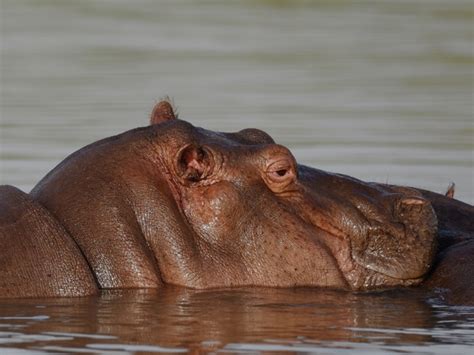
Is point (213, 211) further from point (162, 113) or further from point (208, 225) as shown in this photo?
point (162, 113)

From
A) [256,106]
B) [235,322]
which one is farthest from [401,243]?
[256,106]

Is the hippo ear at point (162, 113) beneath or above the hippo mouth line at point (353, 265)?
above

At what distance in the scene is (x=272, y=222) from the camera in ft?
27.8

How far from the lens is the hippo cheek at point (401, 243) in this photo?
28.5 feet

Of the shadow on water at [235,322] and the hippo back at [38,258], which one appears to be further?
the hippo back at [38,258]

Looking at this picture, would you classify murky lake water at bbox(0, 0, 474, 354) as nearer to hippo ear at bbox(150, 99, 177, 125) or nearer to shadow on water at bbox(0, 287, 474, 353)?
shadow on water at bbox(0, 287, 474, 353)

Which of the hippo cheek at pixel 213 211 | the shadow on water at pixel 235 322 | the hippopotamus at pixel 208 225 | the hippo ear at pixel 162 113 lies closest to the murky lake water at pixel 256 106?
the shadow on water at pixel 235 322

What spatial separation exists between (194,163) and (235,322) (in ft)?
3.53

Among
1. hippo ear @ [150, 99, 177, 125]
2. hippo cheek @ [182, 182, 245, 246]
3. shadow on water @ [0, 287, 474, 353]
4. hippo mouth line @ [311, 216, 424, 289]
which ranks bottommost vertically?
shadow on water @ [0, 287, 474, 353]

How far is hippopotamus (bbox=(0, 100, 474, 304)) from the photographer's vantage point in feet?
26.5

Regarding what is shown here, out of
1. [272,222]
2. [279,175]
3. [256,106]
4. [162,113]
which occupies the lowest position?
[272,222]

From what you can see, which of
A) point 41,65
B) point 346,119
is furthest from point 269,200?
point 41,65

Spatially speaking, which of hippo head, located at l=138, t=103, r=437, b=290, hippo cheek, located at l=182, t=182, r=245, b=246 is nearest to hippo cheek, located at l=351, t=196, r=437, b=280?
hippo head, located at l=138, t=103, r=437, b=290

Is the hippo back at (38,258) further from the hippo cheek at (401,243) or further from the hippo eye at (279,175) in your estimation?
the hippo cheek at (401,243)
